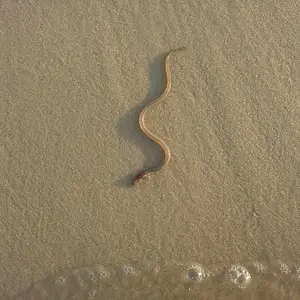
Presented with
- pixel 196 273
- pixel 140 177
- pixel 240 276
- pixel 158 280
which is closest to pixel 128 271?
pixel 158 280

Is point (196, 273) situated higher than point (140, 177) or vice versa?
point (140, 177)

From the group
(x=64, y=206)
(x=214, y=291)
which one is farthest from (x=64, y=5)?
(x=214, y=291)

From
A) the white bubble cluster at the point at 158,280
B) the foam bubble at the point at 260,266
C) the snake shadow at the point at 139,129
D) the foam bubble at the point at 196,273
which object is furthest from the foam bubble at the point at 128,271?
the foam bubble at the point at 260,266

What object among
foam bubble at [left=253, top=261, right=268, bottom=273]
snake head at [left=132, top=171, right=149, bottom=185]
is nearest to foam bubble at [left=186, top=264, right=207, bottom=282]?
foam bubble at [left=253, top=261, right=268, bottom=273]

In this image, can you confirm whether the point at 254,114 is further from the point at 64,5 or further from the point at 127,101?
the point at 64,5

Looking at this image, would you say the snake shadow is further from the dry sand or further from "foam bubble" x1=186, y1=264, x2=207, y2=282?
"foam bubble" x1=186, y1=264, x2=207, y2=282

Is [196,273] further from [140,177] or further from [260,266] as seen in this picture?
[140,177]
